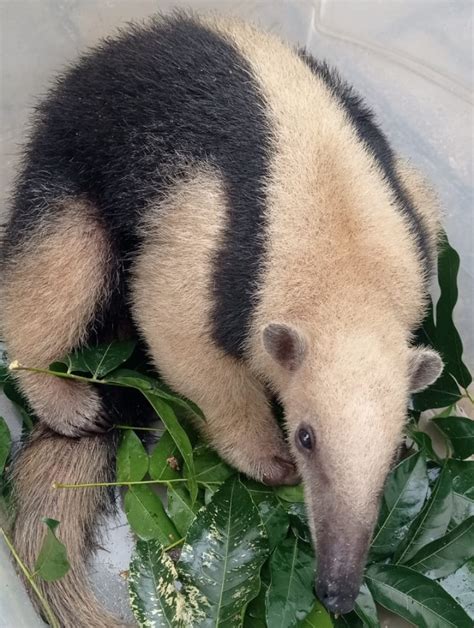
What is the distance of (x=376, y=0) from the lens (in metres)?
4.24

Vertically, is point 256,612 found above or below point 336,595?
below

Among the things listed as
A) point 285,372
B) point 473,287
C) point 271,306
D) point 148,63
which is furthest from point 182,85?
point 473,287

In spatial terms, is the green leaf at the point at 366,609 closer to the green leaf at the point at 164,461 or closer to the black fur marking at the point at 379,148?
the green leaf at the point at 164,461

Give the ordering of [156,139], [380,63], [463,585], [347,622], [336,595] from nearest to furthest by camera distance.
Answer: [336,595], [156,139], [347,622], [463,585], [380,63]

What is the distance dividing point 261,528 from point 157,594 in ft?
1.43

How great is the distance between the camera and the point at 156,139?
3.07m

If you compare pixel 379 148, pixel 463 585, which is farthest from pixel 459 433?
pixel 379 148

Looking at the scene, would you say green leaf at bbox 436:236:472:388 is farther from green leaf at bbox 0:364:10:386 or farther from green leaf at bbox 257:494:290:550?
green leaf at bbox 0:364:10:386

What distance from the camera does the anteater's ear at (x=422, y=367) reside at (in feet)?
9.03

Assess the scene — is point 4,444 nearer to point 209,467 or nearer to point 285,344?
point 209,467

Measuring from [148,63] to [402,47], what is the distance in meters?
1.73

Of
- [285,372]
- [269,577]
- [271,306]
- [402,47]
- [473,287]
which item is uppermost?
[402,47]

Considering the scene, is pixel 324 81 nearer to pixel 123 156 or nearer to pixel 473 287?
pixel 123 156

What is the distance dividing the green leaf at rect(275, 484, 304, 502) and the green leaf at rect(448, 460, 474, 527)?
2.15 ft
